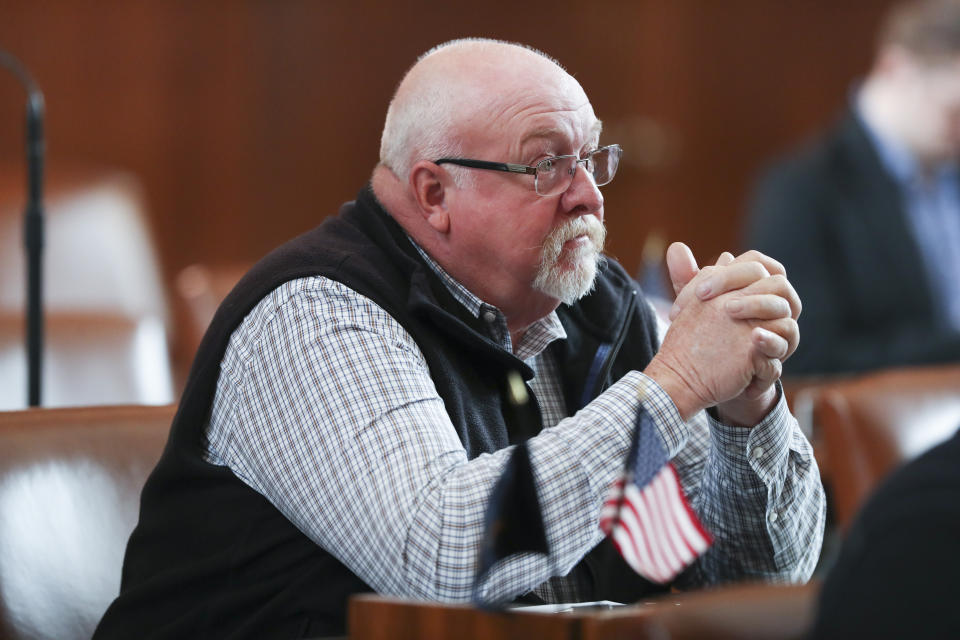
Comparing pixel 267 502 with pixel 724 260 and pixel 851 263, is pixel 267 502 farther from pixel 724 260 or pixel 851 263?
pixel 851 263

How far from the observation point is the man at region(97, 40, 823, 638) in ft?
4.18

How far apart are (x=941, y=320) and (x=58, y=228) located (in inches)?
89.1

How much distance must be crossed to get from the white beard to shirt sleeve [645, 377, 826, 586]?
0.73ft

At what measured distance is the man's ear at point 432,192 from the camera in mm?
1564

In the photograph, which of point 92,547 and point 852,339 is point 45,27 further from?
point 92,547

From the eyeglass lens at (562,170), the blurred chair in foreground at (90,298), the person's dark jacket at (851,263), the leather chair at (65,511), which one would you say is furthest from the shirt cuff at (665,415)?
the person's dark jacket at (851,263)

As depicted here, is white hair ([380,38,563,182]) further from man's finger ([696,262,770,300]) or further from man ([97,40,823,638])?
man's finger ([696,262,770,300])

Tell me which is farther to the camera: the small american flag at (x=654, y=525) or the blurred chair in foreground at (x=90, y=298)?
the blurred chair in foreground at (x=90, y=298)

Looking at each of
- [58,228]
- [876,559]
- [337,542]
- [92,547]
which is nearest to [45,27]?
[58,228]

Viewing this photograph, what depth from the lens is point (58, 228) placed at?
289 cm

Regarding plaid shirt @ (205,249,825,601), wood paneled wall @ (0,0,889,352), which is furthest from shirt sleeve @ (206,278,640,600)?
wood paneled wall @ (0,0,889,352)

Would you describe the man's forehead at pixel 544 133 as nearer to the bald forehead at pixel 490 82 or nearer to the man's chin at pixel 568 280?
the bald forehead at pixel 490 82

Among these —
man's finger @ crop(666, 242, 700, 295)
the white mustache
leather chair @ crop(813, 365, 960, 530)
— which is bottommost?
leather chair @ crop(813, 365, 960, 530)

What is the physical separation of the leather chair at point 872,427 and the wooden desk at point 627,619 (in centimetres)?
98
